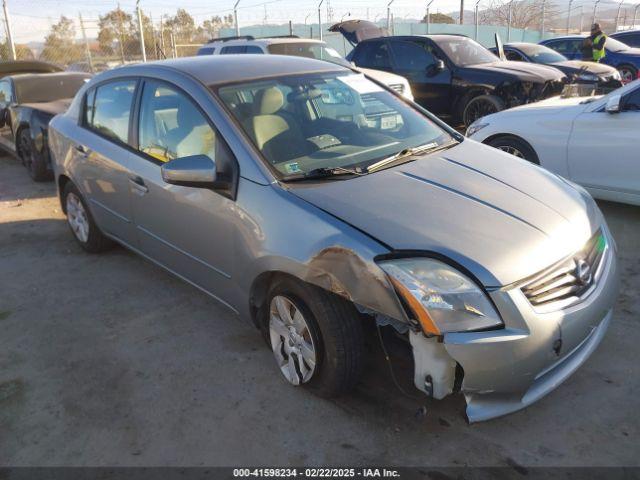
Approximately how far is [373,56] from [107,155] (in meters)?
7.26

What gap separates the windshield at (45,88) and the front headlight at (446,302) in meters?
7.97

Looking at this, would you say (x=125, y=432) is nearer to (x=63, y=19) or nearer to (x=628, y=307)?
(x=628, y=307)

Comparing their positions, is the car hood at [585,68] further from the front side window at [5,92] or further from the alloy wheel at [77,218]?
the front side window at [5,92]

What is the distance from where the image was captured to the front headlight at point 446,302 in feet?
7.50

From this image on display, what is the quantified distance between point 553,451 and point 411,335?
843 mm

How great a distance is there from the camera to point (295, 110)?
11.4 ft

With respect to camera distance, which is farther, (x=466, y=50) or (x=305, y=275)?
(x=466, y=50)

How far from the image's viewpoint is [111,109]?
14.0 ft

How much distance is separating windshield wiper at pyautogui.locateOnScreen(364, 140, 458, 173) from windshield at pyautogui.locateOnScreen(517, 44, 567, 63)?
32.3 feet

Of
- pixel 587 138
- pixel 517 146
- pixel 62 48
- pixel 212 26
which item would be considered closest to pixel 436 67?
pixel 517 146

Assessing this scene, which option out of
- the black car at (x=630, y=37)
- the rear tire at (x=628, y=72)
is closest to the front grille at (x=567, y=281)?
the rear tire at (x=628, y=72)

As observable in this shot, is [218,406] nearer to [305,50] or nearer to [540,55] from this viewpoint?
[305,50]

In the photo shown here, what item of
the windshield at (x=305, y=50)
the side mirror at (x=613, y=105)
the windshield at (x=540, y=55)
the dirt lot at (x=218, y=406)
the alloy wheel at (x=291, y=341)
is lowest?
the dirt lot at (x=218, y=406)

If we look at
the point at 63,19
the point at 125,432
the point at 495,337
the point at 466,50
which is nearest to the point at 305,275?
the point at 495,337
